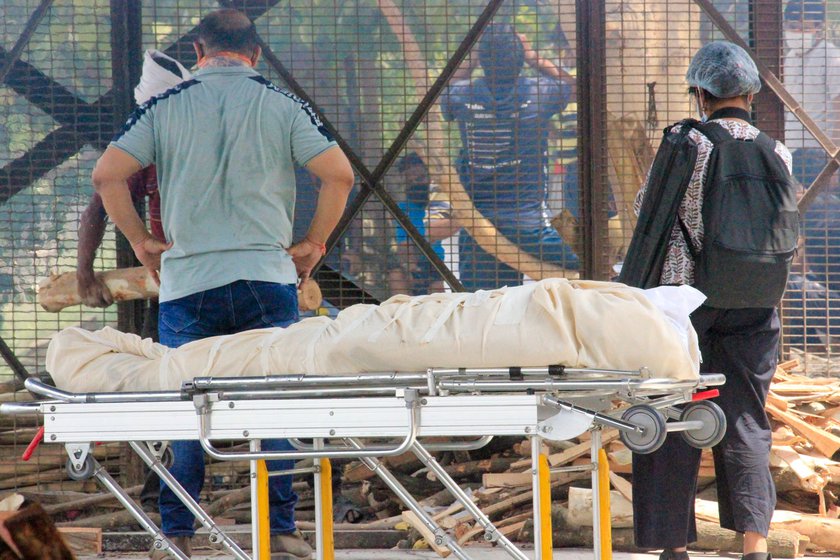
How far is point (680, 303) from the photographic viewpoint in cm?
352

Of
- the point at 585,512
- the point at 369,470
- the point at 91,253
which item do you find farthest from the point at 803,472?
the point at 91,253

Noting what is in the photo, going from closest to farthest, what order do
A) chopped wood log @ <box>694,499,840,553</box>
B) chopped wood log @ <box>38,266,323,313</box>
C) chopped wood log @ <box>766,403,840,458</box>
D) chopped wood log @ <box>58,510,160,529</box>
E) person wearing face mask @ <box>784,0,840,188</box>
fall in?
chopped wood log @ <box>694,499,840,553</box>
chopped wood log @ <box>766,403,840,458</box>
chopped wood log @ <box>58,510,160,529</box>
chopped wood log @ <box>38,266,323,313</box>
person wearing face mask @ <box>784,0,840,188</box>

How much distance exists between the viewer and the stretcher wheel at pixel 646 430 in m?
3.42

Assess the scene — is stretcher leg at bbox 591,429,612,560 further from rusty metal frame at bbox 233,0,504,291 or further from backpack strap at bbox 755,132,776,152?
rusty metal frame at bbox 233,0,504,291

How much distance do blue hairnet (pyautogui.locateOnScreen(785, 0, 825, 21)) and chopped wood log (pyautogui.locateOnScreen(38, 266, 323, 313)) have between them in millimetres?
3141

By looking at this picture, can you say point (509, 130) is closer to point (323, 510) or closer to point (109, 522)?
point (109, 522)

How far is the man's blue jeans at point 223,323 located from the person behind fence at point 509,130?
241cm

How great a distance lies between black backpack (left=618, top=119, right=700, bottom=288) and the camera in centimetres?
478

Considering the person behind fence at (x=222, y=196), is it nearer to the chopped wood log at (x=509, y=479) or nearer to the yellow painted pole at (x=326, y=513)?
the yellow painted pole at (x=326, y=513)

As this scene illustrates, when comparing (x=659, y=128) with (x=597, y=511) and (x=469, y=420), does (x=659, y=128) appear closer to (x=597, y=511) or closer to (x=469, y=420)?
(x=597, y=511)

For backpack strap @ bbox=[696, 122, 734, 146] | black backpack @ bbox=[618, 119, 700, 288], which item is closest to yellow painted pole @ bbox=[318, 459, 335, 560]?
black backpack @ bbox=[618, 119, 700, 288]

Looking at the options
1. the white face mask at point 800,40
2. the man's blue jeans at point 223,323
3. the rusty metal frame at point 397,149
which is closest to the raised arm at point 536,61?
the rusty metal frame at point 397,149

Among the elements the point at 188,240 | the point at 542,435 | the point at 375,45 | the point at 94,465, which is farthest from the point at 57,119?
the point at 542,435

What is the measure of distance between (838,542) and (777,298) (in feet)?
4.93
